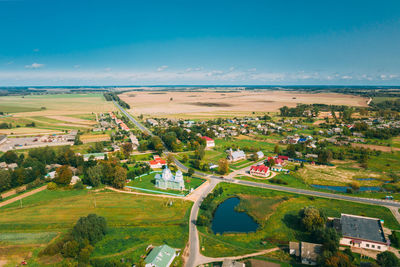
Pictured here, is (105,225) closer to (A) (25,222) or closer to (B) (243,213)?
(A) (25,222)

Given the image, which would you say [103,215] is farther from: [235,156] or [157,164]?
[235,156]

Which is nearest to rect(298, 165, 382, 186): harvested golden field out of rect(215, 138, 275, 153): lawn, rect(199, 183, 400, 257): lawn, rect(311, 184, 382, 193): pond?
rect(311, 184, 382, 193): pond

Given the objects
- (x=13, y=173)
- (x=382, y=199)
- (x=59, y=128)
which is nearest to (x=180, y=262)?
(x=382, y=199)

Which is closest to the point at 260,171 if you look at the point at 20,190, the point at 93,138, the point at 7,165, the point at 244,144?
the point at 244,144

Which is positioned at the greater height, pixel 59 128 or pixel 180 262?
pixel 59 128

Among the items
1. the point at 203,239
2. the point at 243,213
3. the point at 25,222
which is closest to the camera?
the point at 203,239

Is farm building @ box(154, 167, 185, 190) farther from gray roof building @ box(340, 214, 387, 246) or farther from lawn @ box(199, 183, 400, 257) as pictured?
gray roof building @ box(340, 214, 387, 246)

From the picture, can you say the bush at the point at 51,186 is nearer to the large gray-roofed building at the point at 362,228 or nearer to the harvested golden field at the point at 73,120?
the large gray-roofed building at the point at 362,228

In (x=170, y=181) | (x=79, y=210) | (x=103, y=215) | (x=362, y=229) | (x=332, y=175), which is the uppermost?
(x=170, y=181)
